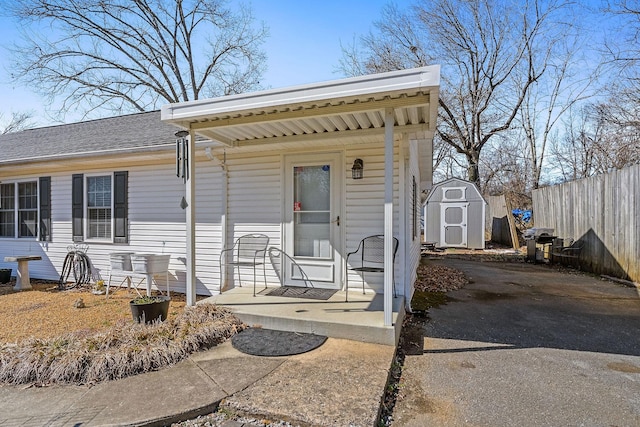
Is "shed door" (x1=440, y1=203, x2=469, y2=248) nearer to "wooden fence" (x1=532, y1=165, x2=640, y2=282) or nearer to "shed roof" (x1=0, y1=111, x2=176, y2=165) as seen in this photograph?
"wooden fence" (x1=532, y1=165, x2=640, y2=282)

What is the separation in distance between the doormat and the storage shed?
933 centimetres

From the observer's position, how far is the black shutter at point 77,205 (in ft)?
21.1

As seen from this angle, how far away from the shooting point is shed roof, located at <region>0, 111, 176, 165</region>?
6.08 meters

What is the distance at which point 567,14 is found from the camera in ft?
Answer: 44.7

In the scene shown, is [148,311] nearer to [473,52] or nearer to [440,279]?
[440,279]

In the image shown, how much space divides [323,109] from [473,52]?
49.6 feet

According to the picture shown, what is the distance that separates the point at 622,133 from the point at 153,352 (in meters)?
13.8

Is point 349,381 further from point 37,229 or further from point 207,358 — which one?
point 37,229

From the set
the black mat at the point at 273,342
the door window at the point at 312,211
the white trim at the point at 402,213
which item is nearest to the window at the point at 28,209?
the door window at the point at 312,211

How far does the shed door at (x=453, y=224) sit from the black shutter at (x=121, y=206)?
10622 millimetres

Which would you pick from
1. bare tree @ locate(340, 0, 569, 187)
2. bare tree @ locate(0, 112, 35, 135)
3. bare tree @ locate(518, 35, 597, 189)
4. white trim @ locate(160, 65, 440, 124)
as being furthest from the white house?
bare tree @ locate(0, 112, 35, 135)

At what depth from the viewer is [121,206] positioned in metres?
6.12

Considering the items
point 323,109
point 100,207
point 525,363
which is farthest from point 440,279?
point 100,207

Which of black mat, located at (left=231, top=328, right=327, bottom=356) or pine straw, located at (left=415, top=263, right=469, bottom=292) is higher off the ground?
black mat, located at (left=231, top=328, right=327, bottom=356)
